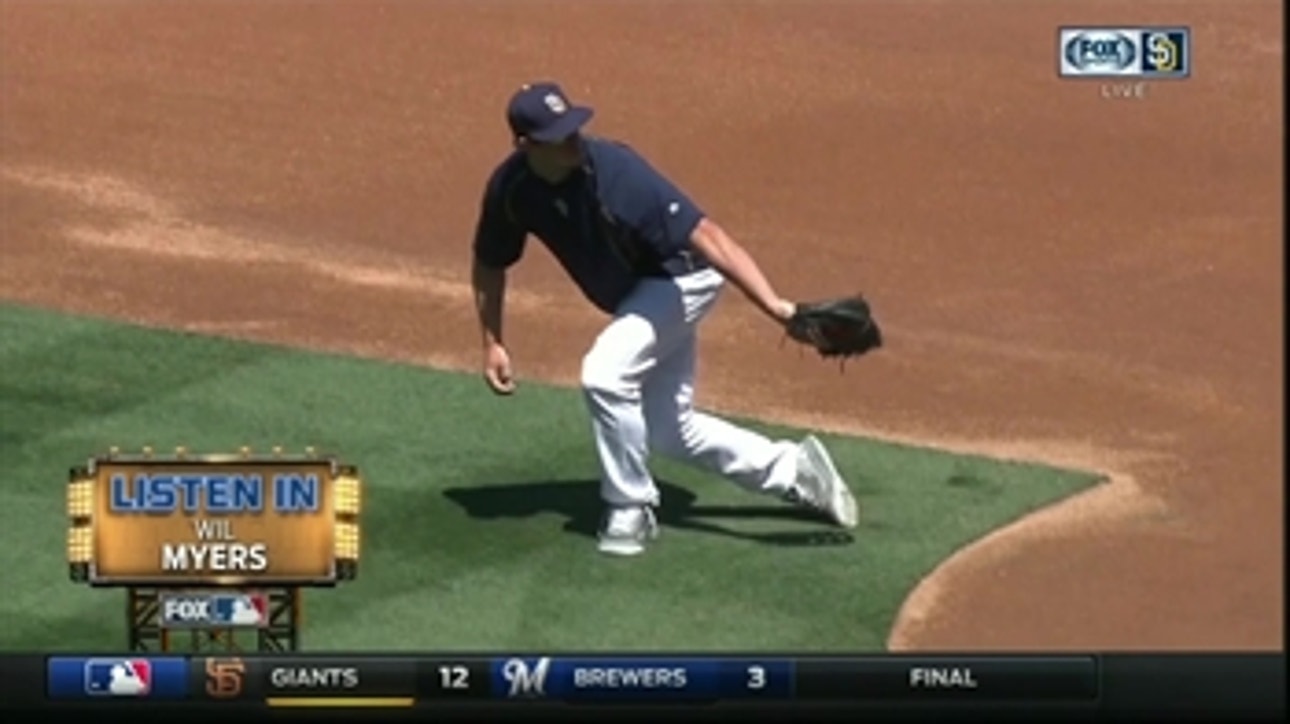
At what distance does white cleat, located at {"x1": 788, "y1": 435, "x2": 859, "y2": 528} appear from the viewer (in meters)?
10.3

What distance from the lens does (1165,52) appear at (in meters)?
13.6

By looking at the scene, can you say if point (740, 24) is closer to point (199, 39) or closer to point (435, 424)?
point (199, 39)

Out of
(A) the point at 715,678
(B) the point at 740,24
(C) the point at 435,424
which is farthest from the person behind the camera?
(B) the point at 740,24

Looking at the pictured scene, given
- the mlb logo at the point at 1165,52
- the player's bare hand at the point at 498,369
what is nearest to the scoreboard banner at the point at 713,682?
the player's bare hand at the point at 498,369

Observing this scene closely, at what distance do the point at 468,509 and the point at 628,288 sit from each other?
85 cm

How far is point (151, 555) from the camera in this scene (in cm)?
870

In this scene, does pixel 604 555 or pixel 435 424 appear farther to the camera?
pixel 435 424

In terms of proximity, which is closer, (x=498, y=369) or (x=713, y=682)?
(x=713, y=682)

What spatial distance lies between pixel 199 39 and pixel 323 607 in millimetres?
5901

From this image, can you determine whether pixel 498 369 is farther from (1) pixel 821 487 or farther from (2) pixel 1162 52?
(2) pixel 1162 52

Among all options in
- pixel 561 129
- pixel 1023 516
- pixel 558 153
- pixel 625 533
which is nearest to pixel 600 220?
pixel 558 153

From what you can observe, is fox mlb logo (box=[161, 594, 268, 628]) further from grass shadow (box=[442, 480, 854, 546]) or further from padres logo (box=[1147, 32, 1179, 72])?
padres logo (box=[1147, 32, 1179, 72])

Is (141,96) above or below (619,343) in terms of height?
above

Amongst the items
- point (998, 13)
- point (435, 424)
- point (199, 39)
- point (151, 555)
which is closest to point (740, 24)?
point (998, 13)
